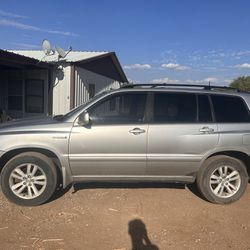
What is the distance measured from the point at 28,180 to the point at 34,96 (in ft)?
35.2

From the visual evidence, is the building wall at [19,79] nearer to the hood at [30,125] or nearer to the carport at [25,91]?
the carport at [25,91]

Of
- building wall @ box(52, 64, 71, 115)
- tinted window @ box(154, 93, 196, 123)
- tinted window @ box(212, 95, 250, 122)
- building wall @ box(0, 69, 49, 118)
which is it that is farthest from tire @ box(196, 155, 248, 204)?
building wall @ box(0, 69, 49, 118)

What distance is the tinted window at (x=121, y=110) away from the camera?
19.3 feet

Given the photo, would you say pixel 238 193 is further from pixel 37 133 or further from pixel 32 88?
pixel 32 88

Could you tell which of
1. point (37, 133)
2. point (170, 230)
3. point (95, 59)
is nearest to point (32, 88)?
point (95, 59)

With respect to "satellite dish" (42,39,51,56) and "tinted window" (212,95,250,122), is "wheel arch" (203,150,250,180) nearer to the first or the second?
"tinted window" (212,95,250,122)

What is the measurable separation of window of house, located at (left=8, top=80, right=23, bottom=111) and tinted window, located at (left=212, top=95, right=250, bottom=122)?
37.8ft

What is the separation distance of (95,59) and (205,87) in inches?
515

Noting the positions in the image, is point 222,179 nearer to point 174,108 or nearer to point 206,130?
point 206,130

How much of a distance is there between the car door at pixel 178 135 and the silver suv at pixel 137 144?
15 mm

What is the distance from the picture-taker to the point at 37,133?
5.71m

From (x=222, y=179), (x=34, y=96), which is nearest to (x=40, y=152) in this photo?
(x=222, y=179)

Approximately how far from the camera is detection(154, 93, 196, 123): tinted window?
6.00 meters

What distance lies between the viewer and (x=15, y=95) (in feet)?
53.4
